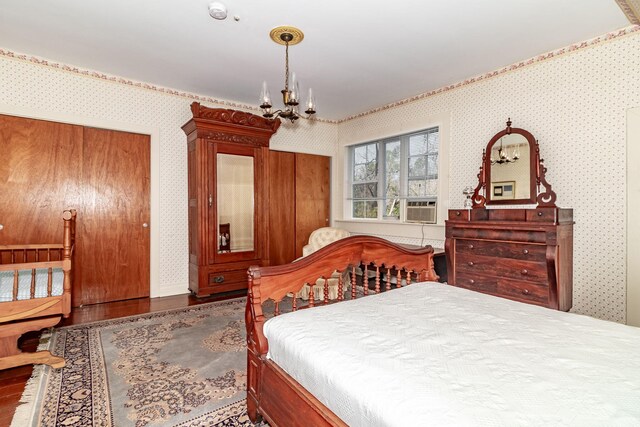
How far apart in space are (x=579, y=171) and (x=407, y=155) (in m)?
2.10

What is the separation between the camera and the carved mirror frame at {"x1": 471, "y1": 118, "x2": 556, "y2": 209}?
3.17 m

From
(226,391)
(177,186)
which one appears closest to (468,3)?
(226,391)

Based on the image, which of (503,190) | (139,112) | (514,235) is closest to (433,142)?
(503,190)

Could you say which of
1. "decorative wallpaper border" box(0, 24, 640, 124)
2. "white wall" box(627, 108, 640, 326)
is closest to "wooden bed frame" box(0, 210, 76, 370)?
"decorative wallpaper border" box(0, 24, 640, 124)

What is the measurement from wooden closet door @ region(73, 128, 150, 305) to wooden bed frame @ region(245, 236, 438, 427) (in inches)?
120

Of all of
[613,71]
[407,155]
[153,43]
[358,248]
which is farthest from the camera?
[407,155]

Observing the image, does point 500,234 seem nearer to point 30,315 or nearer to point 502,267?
point 502,267

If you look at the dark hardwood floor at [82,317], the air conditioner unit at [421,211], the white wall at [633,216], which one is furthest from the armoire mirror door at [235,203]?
the white wall at [633,216]

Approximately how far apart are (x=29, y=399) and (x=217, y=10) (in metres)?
2.82

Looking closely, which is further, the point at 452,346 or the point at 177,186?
the point at 177,186

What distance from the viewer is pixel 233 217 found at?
423 centimetres

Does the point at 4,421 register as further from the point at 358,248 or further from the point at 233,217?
the point at 233,217

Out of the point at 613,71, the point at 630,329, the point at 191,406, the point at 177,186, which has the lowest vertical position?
the point at 191,406

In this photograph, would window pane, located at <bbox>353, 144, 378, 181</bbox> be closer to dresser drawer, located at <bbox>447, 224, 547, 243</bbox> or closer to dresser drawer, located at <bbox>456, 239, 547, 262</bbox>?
dresser drawer, located at <bbox>447, 224, 547, 243</bbox>
